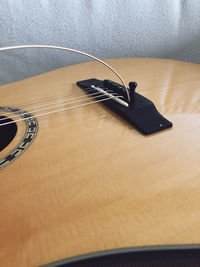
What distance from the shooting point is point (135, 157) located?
374 millimetres

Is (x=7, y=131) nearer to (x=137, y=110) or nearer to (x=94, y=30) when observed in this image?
(x=137, y=110)

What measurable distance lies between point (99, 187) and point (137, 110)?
228 mm

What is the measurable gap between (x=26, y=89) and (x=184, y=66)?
1.74 feet

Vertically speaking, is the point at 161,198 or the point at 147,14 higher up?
the point at 147,14

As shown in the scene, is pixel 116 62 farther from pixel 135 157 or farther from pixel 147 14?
pixel 135 157

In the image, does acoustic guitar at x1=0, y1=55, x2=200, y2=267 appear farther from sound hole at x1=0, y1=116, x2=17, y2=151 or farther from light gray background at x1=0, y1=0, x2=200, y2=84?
light gray background at x1=0, y1=0, x2=200, y2=84

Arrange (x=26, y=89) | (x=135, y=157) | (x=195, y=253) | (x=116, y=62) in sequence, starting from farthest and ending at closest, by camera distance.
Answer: (x=116, y=62)
(x=26, y=89)
(x=135, y=157)
(x=195, y=253)

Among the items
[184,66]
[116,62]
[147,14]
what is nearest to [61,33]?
[116,62]

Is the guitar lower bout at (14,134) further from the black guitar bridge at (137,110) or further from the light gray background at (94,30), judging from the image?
the light gray background at (94,30)

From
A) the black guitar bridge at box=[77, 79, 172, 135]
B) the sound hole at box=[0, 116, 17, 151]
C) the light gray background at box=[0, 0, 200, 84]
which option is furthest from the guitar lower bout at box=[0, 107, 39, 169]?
the light gray background at box=[0, 0, 200, 84]

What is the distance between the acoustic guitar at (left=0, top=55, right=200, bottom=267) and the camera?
249 millimetres

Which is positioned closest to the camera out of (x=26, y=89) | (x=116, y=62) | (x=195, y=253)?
(x=195, y=253)

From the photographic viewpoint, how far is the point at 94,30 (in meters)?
0.94

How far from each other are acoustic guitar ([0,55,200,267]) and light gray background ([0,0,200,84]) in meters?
0.42
